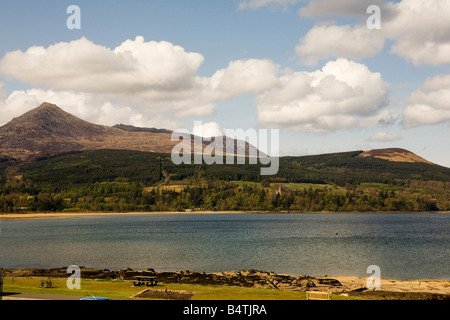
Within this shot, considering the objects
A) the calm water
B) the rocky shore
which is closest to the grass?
the rocky shore

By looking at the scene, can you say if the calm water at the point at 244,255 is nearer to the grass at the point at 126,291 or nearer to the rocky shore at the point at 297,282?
the rocky shore at the point at 297,282

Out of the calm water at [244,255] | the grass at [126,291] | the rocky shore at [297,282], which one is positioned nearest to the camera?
the grass at [126,291]

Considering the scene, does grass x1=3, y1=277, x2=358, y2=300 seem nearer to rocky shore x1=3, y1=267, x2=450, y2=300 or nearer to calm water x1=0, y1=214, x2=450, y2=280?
rocky shore x1=3, y1=267, x2=450, y2=300

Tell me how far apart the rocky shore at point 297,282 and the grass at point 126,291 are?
16.2 ft

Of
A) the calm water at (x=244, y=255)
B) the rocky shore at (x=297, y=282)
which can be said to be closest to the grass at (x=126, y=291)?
the rocky shore at (x=297, y=282)

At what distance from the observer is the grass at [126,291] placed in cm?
3362

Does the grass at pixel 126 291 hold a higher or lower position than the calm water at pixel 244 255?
higher

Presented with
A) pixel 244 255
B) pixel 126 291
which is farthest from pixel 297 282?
pixel 244 255

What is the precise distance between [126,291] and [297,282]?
63.7ft

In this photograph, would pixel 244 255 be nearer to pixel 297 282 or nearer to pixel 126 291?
pixel 297 282

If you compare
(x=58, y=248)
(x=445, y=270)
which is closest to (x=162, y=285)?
(x=445, y=270)
